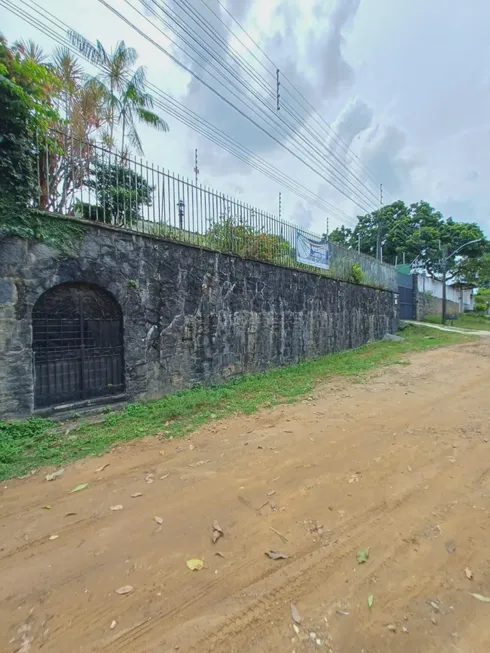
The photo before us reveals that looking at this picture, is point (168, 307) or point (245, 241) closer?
point (168, 307)

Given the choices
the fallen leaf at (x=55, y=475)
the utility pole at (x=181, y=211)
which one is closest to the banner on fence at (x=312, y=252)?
the utility pole at (x=181, y=211)

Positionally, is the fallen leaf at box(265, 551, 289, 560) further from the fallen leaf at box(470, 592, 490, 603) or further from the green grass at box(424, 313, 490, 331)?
the green grass at box(424, 313, 490, 331)

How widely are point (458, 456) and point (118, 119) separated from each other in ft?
44.6

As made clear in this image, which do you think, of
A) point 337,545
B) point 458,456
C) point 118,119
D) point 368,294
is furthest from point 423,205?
point 337,545

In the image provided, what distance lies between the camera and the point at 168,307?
18.7ft

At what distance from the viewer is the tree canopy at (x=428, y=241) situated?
83.0 feet

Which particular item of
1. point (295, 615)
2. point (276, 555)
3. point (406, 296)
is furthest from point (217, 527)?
point (406, 296)

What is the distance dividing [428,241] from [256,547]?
2949cm

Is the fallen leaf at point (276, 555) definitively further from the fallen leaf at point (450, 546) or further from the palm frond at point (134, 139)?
the palm frond at point (134, 139)

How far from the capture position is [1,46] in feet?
12.3

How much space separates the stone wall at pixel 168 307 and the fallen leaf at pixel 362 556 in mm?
4039

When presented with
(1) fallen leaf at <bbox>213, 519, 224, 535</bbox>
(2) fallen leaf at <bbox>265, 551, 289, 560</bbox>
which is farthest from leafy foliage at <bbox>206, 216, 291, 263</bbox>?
(2) fallen leaf at <bbox>265, 551, 289, 560</bbox>

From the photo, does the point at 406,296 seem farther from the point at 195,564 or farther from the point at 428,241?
the point at 195,564

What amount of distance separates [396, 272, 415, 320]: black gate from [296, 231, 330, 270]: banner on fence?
11352 millimetres
